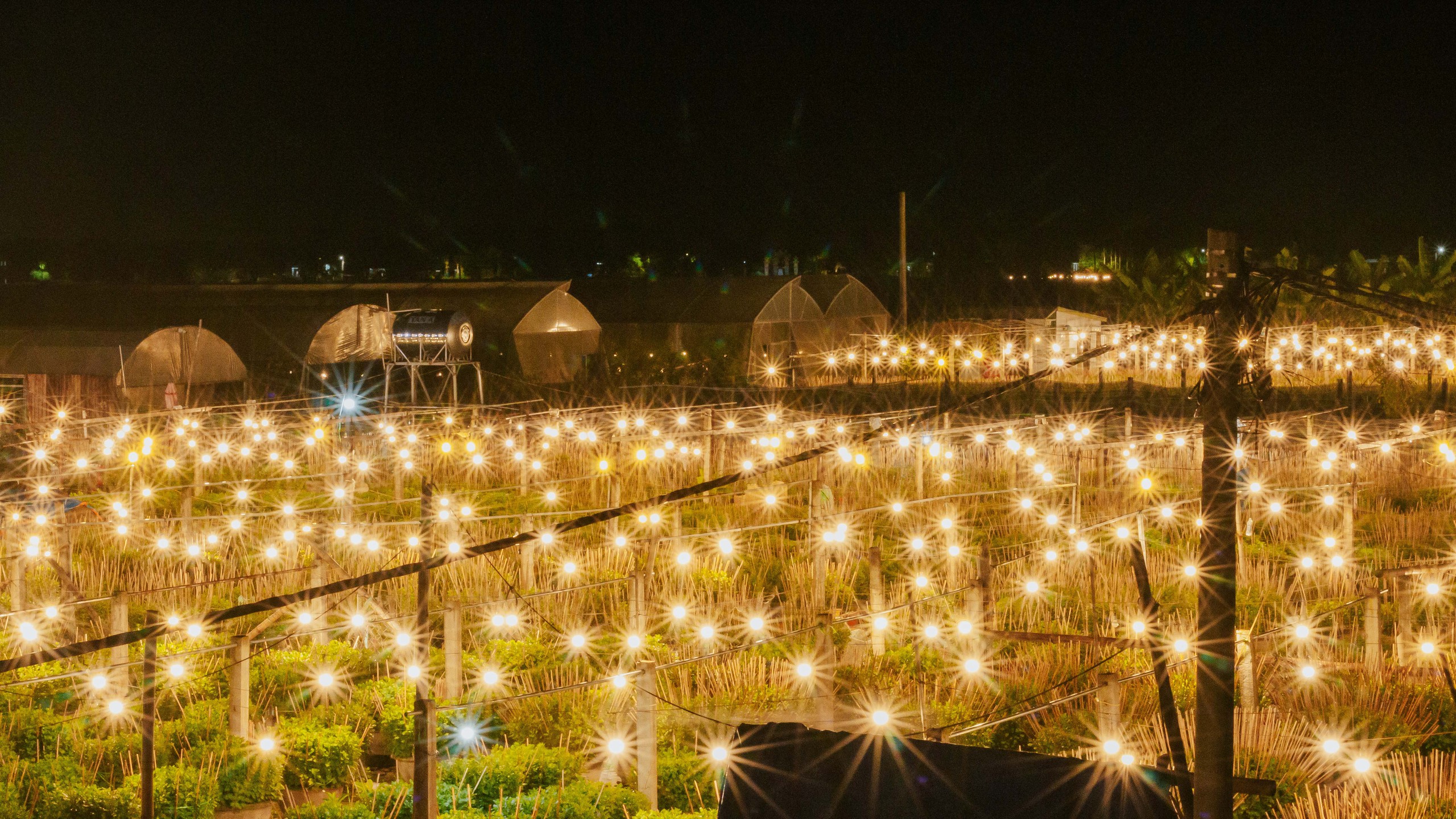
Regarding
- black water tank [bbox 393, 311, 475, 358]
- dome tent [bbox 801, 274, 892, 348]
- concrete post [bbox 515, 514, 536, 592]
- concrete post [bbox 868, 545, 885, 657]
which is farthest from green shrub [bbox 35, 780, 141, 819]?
dome tent [bbox 801, 274, 892, 348]

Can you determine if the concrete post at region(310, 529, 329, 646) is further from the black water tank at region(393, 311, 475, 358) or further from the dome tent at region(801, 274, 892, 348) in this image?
the dome tent at region(801, 274, 892, 348)

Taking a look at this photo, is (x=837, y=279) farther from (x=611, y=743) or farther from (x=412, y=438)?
(x=611, y=743)

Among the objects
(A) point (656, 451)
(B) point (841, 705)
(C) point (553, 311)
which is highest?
(C) point (553, 311)

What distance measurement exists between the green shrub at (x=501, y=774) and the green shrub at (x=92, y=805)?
1.35m

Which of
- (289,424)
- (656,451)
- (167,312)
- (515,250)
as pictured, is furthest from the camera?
(515,250)

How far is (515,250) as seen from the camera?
44438 mm

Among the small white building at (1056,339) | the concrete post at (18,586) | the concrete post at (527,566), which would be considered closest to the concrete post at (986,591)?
the concrete post at (527,566)

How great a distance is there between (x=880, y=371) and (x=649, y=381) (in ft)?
13.3

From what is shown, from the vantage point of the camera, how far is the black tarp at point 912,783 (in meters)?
3.62

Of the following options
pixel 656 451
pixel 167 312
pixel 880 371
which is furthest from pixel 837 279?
pixel 656 451

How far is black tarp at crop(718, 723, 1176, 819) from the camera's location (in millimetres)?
3625

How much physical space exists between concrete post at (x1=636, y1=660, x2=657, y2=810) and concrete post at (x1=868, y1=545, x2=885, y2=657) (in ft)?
7.77

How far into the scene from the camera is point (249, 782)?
232 inches

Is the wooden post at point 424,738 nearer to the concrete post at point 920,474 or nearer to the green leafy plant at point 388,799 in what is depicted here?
the green leafy plant at point 388,799
